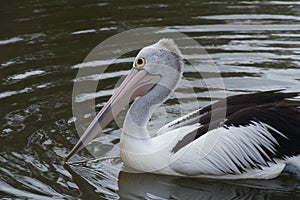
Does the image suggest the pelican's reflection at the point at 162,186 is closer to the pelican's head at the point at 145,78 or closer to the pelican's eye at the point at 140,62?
the pelican's head at the point at 145,78

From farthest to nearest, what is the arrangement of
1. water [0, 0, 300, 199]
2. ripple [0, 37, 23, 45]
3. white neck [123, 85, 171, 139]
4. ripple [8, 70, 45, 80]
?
1. ripple [0, 37, 23, 45]
2. ripple [8, 70, 45, 80]
3. white neck [123, 85, 171, 139]
4. water [0, 0, 300, 199]

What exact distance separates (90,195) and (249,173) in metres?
1.37

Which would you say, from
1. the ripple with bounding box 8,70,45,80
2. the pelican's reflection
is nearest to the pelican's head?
the pelican's reflection

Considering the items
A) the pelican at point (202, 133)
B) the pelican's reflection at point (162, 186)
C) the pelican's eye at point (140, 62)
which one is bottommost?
the pelican's reflection at point (162, 186)

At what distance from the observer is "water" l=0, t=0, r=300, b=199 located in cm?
589

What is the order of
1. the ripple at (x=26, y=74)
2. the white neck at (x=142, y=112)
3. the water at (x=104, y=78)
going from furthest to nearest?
the ripple at (x=26, y=74) → the white neck at (x=142, y=112) → the water at (x=104, y=78)

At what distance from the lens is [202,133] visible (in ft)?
19.5

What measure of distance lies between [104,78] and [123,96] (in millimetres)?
1753

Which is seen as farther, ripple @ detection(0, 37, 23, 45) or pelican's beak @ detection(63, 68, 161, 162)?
ripple @ detection(0, 37, 23, 45)

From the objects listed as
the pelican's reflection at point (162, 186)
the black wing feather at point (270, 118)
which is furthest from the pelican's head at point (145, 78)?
the black wing feather at point (270, 118)

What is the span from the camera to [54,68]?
8.31 meters

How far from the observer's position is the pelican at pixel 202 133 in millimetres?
5938

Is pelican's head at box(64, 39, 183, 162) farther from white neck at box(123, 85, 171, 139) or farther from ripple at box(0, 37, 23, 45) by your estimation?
ripple at box(0, 37, 23, 45)

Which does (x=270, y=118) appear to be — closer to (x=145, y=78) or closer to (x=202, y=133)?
(x=202, y=133)
